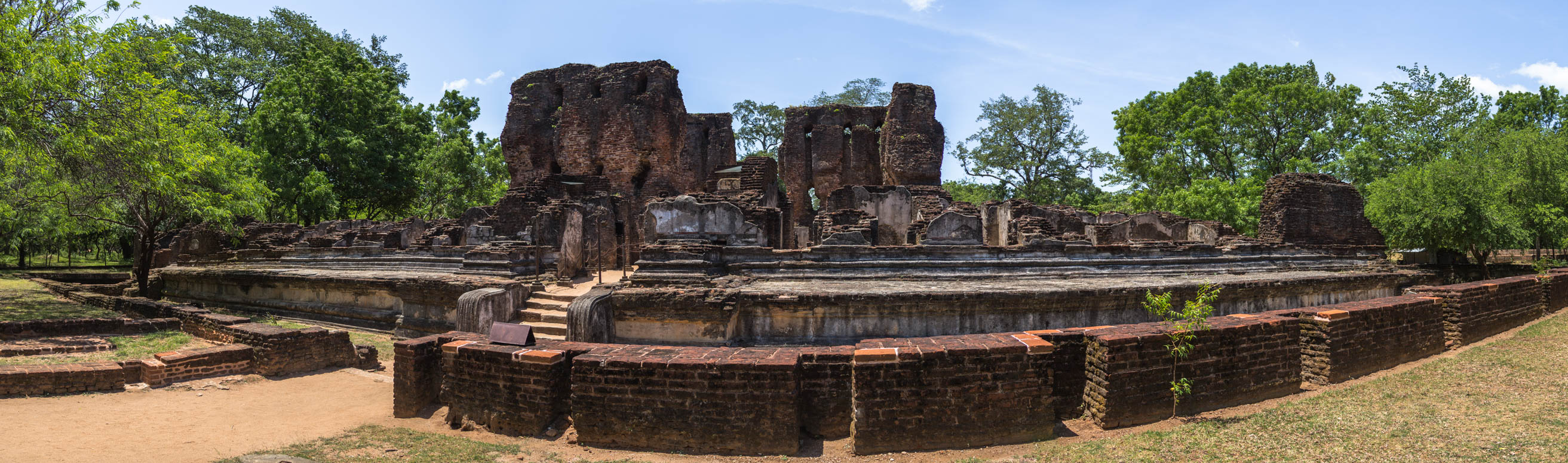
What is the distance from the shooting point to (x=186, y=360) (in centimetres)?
671

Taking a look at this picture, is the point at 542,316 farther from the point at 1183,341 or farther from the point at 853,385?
the point at 1183,341

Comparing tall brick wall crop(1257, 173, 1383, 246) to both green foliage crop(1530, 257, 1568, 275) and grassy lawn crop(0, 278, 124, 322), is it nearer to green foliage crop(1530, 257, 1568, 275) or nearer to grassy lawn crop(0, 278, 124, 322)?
green foliage crop(1530, 257, 1568, 275)

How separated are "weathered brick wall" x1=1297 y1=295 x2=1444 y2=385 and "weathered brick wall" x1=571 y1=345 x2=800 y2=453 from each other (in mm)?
5018

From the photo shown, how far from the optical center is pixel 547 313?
8.74m

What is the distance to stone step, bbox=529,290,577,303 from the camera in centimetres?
915

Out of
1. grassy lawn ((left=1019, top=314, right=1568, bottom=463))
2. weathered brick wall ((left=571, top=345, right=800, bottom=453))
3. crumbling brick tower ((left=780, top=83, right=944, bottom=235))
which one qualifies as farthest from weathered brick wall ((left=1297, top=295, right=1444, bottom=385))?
crumbling brick tower ((left=780, top=83, right=944, bottom=235))

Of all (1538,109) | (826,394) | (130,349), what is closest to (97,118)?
(130,349)

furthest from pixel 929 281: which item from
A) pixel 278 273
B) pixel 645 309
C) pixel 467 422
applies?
pixel 278 273

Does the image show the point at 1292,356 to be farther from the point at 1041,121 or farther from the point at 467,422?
the point at 1041,121

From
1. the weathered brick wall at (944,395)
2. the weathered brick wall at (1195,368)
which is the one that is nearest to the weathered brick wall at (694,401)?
the weathered brick wall at (944,395)

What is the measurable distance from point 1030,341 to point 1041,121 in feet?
105

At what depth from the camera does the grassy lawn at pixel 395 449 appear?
167 inches

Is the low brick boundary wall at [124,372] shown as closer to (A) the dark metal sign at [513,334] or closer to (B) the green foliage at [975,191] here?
(A) the dark metal sign at [513,334]

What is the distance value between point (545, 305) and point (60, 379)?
455 centimetres
